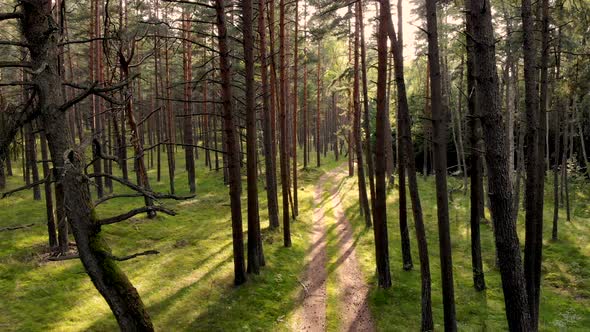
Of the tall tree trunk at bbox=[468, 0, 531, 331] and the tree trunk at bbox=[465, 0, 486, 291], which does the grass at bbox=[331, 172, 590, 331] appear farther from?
the tall tree trunk at bbox=[468, 0, 531, 331]

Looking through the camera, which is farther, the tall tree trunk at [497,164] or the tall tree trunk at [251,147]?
the tall tree trunk at [251,147]

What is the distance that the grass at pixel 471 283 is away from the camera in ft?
36.9

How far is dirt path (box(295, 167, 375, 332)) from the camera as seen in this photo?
11266mm

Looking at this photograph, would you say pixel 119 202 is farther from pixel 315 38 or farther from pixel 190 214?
pixel 315 38

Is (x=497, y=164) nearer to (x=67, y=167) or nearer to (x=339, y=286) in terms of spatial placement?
(x=67, y=167)

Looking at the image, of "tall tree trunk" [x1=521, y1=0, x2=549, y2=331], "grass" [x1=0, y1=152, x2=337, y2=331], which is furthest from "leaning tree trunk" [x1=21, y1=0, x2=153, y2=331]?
"tall tree trunk" [x1=521, y1=0, x2=549, y2=331]

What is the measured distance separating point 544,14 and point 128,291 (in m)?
11.7

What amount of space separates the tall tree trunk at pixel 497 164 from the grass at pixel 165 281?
6.09 metres

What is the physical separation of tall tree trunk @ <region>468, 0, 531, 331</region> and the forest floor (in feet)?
14.5

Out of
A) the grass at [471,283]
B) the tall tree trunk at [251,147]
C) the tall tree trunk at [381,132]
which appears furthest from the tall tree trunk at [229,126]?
the grass at [471,283]

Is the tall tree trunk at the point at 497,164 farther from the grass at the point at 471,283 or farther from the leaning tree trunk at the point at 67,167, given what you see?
the leaning tree trunk at the point at 67,167

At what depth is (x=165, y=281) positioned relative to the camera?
492 inches

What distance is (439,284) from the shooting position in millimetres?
14047

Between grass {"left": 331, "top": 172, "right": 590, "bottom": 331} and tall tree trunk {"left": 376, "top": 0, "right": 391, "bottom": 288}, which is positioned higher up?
tall tree trunk {"left": 376, "top": 0, "right": 391, "bottom": 288}
